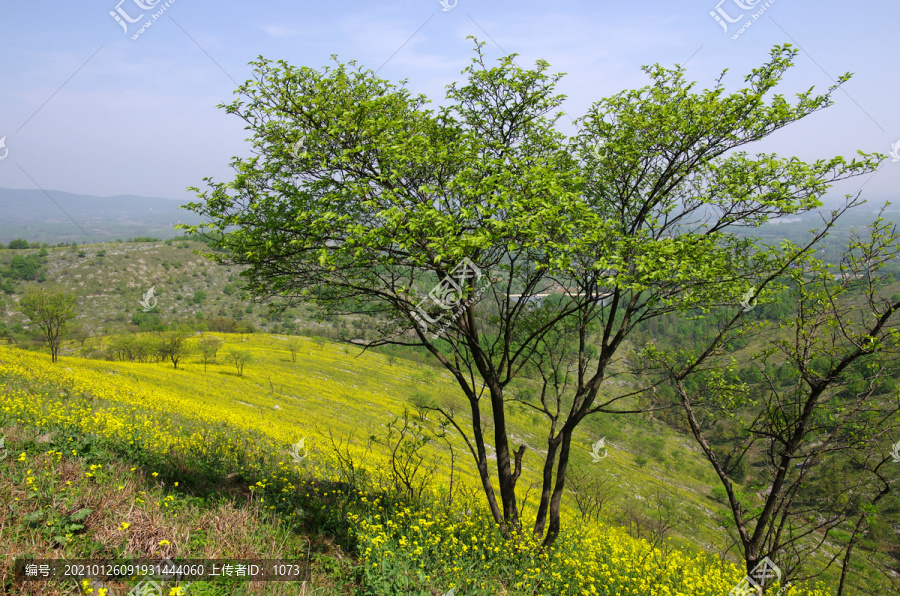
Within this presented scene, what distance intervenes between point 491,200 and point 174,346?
6885cm

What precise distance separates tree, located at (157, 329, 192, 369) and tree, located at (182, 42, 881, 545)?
63865 mm

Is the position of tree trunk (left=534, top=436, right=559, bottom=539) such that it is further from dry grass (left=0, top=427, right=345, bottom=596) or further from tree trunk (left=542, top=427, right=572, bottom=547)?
dry grass (left=0, top=427, right=345, bottom=596)

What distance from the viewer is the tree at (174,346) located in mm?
61781

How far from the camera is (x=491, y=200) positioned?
6.35m

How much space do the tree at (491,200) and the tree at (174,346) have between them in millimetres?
63865

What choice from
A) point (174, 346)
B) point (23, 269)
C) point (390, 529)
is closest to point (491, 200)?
point (390, 529)

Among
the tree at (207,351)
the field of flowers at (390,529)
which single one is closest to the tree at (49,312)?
the tree at (207,351)

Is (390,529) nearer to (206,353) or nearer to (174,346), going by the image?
(174,346)

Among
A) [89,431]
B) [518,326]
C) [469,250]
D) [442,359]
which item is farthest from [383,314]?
[89,431]

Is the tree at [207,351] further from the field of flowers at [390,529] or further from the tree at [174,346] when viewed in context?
the field of flowers at [390,529]

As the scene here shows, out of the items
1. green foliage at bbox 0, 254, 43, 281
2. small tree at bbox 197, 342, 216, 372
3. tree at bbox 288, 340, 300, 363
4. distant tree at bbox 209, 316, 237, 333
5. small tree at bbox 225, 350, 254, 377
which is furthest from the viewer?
green foliage at bbox 0, 254, 43, 281

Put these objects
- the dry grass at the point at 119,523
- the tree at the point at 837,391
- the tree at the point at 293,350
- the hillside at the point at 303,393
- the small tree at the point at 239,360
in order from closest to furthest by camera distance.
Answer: the dry grass at the point at 119,523
the tree at the point at 837,391
the hillside at the point at 303,393
the small tree at the point at 239,360
the tree at the point at 293,350

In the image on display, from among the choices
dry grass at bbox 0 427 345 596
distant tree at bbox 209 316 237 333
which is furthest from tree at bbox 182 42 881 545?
distant tree at bbox 209 316 237 333

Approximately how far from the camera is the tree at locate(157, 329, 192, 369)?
61.8m
